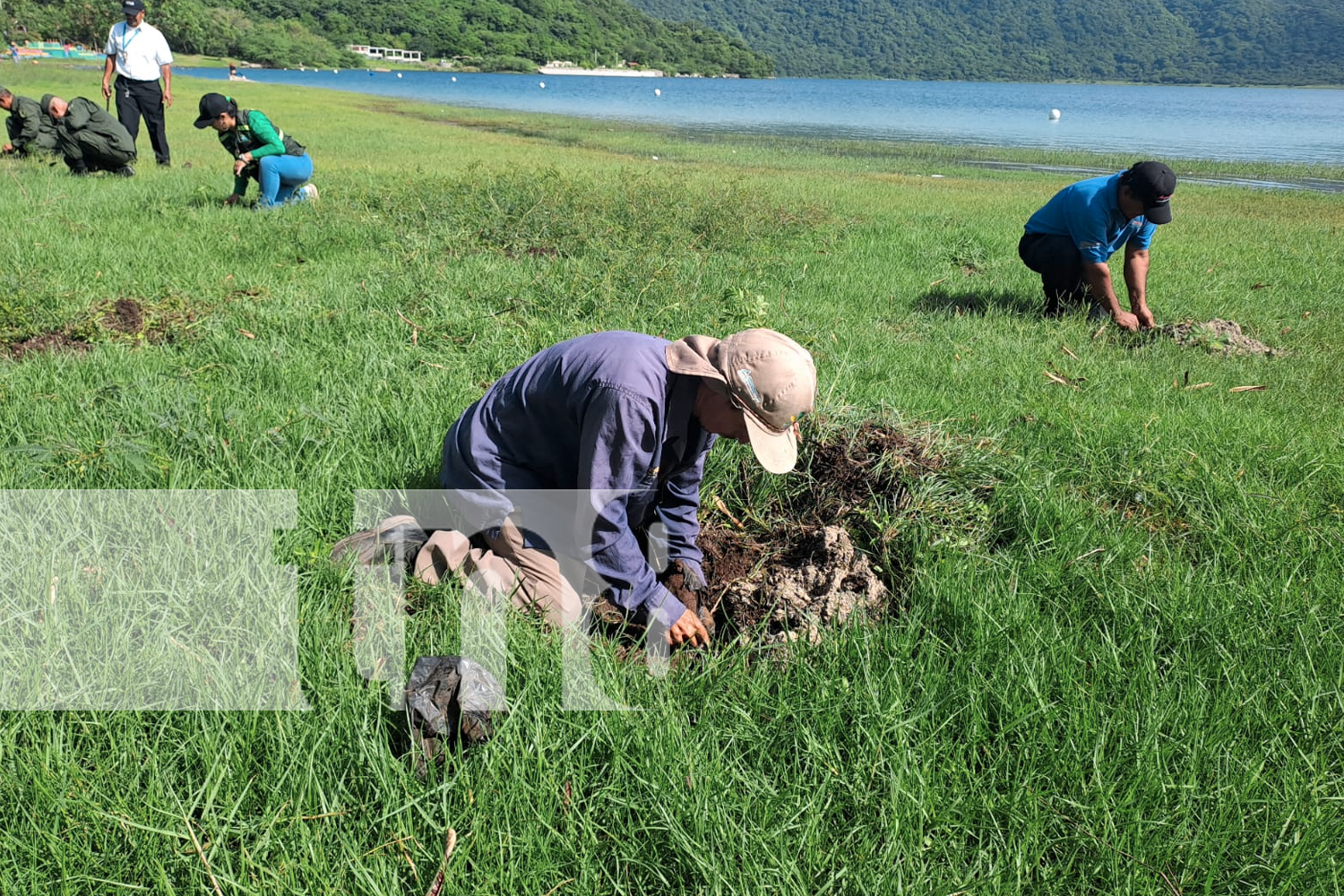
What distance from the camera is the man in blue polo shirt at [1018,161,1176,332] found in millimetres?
5367

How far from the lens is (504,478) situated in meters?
2.59

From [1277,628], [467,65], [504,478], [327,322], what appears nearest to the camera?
[1277,628]

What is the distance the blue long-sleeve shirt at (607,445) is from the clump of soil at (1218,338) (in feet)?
14.0

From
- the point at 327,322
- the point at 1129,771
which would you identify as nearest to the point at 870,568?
the point at 1129,771

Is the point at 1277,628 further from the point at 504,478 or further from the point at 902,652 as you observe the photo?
the point at 504,478

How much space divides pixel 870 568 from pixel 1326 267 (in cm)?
816

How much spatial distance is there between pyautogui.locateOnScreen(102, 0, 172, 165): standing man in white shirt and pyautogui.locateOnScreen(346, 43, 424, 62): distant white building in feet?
440

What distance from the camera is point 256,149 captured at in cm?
803

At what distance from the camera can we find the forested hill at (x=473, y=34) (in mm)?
93438

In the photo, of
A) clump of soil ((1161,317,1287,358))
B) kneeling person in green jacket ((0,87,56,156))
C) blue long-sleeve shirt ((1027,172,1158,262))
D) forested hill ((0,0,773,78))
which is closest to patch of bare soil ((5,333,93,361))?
blue long-sleeve shirt ((1027,172,1158,262))

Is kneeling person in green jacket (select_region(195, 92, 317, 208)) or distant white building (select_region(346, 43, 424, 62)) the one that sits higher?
distant white building (select_region(346, 43, 424, 62))

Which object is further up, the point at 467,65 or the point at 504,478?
the point at 467,65

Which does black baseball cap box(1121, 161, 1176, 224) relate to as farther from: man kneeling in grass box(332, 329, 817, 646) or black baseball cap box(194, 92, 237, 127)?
black baseball cap box(194, 92, 237, 127)

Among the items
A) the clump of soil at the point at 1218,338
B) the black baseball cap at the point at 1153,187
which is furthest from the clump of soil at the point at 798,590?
the black baseball cap at the point at 1153,187
